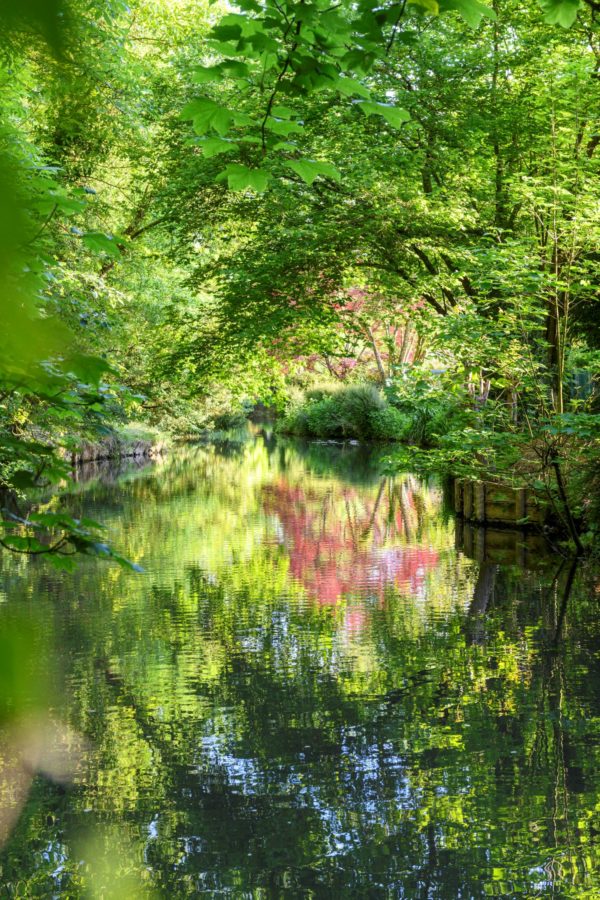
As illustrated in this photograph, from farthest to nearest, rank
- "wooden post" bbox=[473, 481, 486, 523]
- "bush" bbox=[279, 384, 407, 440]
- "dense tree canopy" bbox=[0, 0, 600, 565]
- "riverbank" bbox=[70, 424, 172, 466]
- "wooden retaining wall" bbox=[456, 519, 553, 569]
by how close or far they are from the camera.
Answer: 1. "bush" bbox=[279, 384, 407, 440]
2. "riverbank" bbox=[70, 424, 172, 466]
3. "wooden post" bbox=[473, 481, 486, 523]
4. "wooden retaining wall" bbox=[456, 519, 553, 569]
5. "dense tree canopy" bbox=[0, 0, 600, 565]

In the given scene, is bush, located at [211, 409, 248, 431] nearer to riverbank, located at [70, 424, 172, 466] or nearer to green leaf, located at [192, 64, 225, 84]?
riverbank, located at [70, 424, 172, 466]

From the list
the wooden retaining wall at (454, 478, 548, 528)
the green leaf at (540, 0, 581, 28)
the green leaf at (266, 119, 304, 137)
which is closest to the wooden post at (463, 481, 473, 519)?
the wooden retaining wall at (454, 478, 548, 528)

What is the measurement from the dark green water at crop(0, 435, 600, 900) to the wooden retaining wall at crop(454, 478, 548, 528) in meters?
1.74

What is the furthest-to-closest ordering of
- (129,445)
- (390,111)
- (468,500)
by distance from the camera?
(129,445)
(468,500)
(390,111)

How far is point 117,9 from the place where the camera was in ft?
37.2

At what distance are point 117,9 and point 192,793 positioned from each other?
9849 mm

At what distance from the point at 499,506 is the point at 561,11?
33.9 ft

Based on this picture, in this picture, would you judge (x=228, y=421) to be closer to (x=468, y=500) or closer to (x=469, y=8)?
(x=468, y=500)

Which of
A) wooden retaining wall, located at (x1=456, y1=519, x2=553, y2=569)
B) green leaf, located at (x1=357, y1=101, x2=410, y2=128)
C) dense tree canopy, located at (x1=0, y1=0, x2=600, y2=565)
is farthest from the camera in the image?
wooden retaining wall, located at (x1=456, y1=519, x2=553, y2=569)

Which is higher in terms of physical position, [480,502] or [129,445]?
[480,502]

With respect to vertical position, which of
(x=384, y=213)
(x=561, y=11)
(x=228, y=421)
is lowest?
(x=228, y=421)

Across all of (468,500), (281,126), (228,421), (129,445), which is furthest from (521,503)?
(228,421)

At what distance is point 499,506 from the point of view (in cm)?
1270

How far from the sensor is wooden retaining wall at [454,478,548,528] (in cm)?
1188
